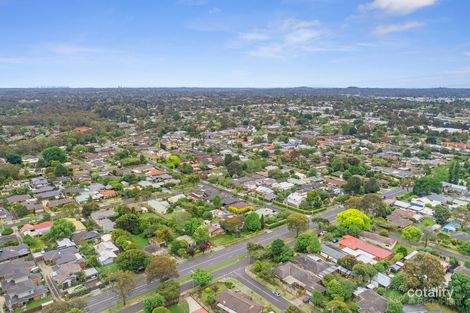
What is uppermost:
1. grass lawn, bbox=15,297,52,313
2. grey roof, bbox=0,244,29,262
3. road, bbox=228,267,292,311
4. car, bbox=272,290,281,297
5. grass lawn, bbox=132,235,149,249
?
grey roof, bbox=0,244,29,262

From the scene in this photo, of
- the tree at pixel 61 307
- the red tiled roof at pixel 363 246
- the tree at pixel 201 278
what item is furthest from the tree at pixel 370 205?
the tree at pixel 61 307

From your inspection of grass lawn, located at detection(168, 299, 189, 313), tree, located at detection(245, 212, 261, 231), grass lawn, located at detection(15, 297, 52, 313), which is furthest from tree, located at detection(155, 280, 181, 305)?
tree, located at detection(245, 212, 261, 231)

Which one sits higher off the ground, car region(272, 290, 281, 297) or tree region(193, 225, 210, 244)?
tree region(193, 225, 210, 244)

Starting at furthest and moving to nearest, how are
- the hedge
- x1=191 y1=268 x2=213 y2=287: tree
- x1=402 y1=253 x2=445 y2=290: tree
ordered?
the hedge < x1=191 y1=268 x2=213 y2=287: tree < x1=402 y1=253 x2=445 y2=290: tree

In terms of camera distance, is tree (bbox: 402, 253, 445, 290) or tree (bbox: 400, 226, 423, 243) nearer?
tree (bbox: 402, 253, 445, 290)

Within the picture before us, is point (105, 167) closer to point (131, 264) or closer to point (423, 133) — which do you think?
point (131, 264)

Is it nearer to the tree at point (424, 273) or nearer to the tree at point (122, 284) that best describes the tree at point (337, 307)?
the tree at point (424, 273)

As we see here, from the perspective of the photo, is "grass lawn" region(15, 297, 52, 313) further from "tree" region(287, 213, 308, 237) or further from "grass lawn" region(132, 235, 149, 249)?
"tree" region(287, 213, 308, 237)
